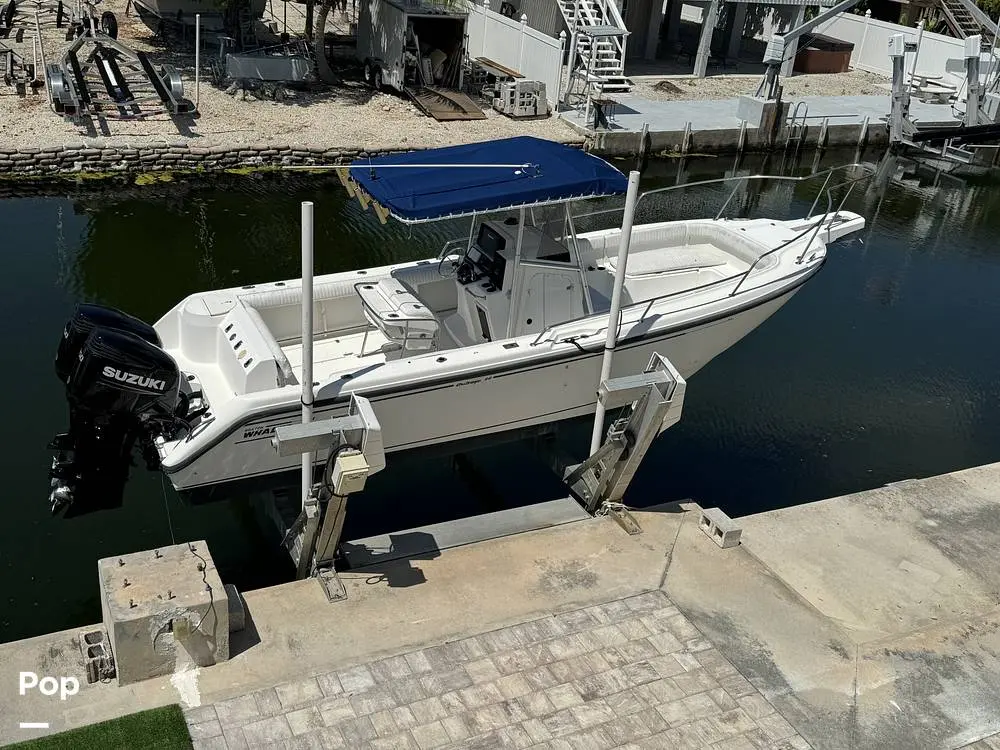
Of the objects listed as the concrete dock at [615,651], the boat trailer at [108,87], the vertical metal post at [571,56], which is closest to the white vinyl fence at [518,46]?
the vertical metal post at [571,56]

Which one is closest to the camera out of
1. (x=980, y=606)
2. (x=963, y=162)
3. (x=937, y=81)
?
(x=980, y=606)

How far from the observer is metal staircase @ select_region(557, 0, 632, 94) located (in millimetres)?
19516

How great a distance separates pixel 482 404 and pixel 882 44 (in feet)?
74.2

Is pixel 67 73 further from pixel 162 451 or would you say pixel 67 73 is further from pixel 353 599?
pixel 353 599

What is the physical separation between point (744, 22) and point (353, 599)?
24.1 metres

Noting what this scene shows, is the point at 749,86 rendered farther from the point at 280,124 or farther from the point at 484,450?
the point at 484,450

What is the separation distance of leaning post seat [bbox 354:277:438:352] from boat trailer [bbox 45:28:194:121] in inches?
392

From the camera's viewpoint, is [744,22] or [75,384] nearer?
[75,384]

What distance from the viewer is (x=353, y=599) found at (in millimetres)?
6453

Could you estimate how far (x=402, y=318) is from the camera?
8.53 meters

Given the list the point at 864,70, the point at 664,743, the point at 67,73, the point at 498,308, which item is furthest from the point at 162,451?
the point at 864,70

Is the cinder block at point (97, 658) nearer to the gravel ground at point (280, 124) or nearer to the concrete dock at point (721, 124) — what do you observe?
the gravel ground at point (280, 124)

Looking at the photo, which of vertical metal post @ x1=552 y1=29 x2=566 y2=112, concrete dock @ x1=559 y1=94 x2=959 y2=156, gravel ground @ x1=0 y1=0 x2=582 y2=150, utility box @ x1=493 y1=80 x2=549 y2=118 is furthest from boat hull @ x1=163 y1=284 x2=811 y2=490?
vertical metal post @ x1=552 y1=29 x2=566 y2=112

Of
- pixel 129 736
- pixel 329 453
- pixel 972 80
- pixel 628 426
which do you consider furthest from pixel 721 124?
pixel 129 736
